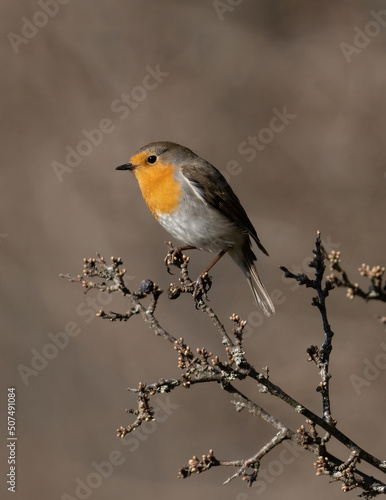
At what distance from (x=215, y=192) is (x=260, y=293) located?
2.42 feet

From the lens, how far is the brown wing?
4.04m

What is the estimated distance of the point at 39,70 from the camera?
21.3 feet

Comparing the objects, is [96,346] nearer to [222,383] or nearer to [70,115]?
[70,115]

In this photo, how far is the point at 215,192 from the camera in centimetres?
411

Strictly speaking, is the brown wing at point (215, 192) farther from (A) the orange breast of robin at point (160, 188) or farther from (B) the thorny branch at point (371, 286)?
(B) the thorny branch at point (371, 286)

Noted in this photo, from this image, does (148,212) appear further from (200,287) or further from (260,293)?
(200,287)

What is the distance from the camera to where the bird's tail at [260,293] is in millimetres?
4043

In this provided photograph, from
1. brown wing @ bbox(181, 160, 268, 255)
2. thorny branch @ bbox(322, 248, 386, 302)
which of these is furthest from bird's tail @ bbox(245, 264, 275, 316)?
thorny branch @ bbox(322, 248, 386, 302)

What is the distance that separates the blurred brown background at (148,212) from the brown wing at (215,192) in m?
1.68

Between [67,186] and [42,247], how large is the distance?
2.20 ft

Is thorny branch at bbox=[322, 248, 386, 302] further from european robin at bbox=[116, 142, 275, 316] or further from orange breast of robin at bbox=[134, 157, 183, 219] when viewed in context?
orange breast of robin at bbox=[134, 157, 183, 219]

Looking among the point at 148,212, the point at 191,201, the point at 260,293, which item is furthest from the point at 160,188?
the point at 148,212

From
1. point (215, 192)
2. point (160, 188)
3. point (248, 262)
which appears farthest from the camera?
point (248, 262)

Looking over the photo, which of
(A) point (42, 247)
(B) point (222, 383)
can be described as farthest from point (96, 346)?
(B) point (222, 383)
